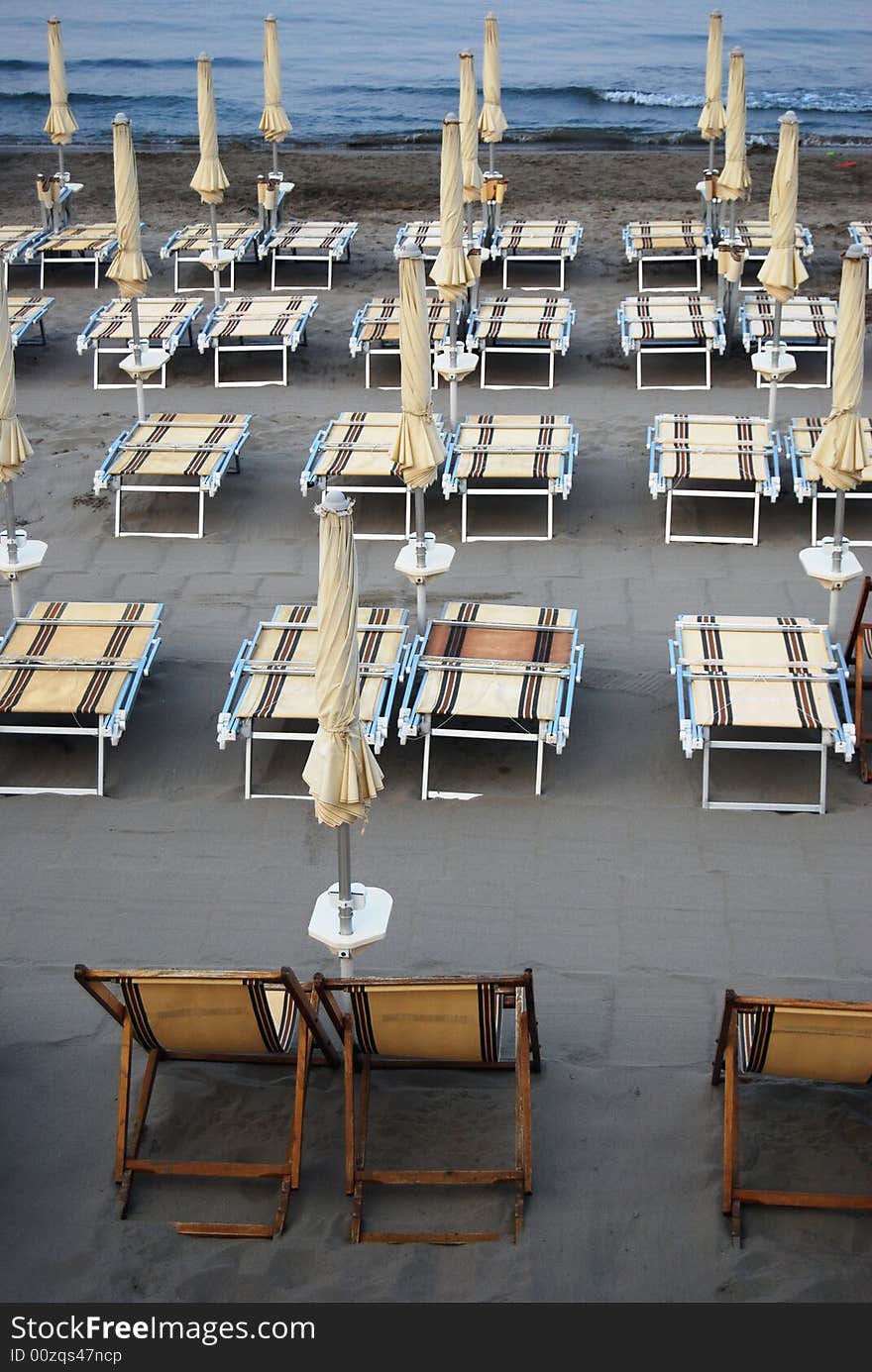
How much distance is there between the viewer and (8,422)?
28.8ft

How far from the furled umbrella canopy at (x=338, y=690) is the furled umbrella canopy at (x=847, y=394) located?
13.5 ft

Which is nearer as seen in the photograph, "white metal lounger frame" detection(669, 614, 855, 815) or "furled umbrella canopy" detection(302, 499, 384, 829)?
"furled umbrella canopy" detection(302, 499, 384, 829)

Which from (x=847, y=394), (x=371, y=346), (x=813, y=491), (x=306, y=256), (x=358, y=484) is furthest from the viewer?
(x=306, y=256)

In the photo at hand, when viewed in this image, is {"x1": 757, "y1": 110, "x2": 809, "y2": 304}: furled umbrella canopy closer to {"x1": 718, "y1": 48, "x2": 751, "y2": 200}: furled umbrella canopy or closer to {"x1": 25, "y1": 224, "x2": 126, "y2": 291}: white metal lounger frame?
{"x1": 718, "y1": 48, "x2": 751, "y2": 200}: furled umbrella canopy

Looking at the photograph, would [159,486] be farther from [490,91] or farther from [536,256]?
[490,91]

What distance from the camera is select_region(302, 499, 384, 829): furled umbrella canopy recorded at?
17.5ft

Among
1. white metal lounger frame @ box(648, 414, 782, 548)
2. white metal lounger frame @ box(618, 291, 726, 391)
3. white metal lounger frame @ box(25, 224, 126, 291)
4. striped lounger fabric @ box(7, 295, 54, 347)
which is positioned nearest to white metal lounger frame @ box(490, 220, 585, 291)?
white metal lounger frame @ box(618, 291, 726, 391)

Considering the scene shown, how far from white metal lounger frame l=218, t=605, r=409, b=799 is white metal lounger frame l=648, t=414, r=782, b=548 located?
2.52 meters

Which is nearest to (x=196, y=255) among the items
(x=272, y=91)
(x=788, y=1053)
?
(x=272, y=91)

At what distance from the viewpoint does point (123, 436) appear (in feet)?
38.1

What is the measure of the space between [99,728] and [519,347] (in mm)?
6796

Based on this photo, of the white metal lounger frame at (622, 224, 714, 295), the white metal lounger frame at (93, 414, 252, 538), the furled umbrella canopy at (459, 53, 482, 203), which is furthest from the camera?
the white metal lounger frame at (622, 224, 714, 295)

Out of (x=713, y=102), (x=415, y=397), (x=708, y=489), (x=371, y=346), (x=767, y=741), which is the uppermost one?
(x=713, y=102)
